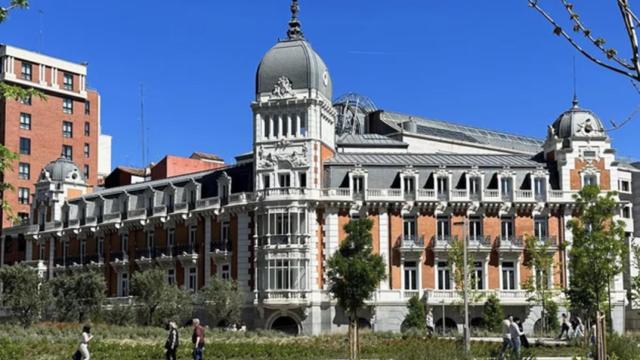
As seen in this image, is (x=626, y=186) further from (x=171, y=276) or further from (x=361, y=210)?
(x=171, y=276)

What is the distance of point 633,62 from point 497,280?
56.7 meters

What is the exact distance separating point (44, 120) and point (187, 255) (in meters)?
33.4

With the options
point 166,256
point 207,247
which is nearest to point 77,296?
point 166,256

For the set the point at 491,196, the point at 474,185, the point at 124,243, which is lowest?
the point at 124,243

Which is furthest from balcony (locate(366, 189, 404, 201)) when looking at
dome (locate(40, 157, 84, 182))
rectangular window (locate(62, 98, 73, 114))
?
rectangular window (locate(62, 98, 73, 114))

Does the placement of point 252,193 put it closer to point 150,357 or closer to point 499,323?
point 499,323

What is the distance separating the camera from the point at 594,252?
5084 centimetres

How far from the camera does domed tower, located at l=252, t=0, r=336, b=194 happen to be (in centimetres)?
6600

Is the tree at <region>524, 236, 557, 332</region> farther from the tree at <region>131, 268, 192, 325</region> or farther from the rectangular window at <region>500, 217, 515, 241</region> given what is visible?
the tree at <region>131, 268, 192, 325</region>

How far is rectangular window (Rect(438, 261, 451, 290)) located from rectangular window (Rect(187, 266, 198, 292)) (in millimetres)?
18069

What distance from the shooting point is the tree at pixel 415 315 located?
6259 centimetres

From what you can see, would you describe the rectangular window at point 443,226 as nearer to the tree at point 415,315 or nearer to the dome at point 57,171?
the tree at point 415,315

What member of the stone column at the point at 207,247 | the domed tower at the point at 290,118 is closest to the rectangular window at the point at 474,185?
the domed tower at the point at 290,118

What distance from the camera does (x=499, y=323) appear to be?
62.5 m
